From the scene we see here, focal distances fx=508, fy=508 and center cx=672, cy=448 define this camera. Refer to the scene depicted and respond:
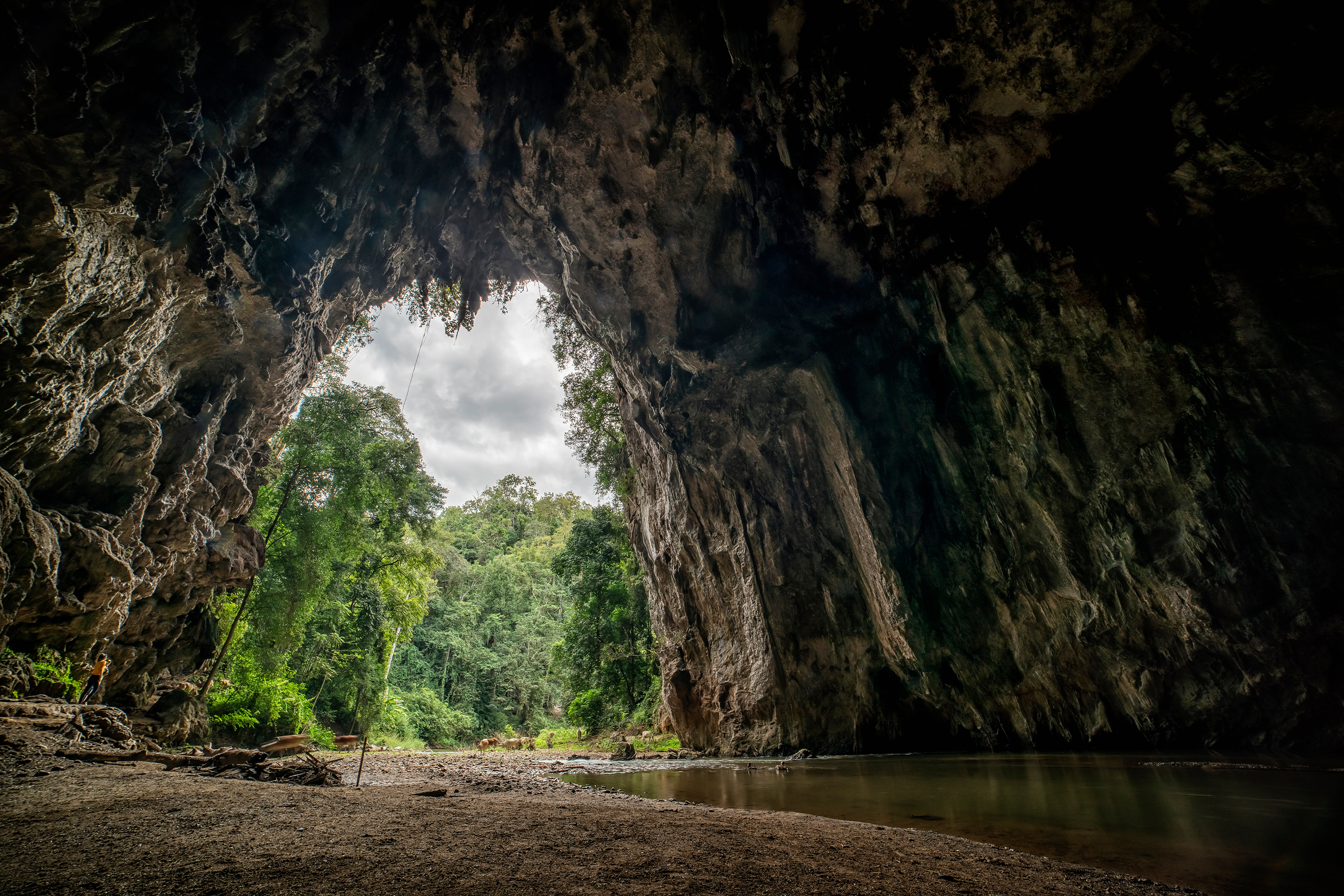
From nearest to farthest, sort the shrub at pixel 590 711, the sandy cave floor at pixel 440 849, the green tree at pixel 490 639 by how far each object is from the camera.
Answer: the sandy cave floor at pixel 440 849, the shrub at pixel 590 711, the green tree at pixel 490 639

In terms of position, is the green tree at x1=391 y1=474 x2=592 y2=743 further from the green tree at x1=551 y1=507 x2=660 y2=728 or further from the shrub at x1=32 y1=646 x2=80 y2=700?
the shrub at x1=32 y1=646 x2=80 y2=700

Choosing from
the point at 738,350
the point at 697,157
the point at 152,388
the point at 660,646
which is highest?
the point at 697,157

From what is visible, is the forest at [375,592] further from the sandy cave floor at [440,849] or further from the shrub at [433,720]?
the sandy cave floor at [440,849]

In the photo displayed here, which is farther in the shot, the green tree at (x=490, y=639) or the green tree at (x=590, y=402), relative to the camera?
the green tree at (x=490, y=639)

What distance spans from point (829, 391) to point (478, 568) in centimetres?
3238

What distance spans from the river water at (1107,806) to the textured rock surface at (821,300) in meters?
2.69

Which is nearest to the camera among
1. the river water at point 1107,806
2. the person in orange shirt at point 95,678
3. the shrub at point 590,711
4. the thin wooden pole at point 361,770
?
the river water at point 1107,806

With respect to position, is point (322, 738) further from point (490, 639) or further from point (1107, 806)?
point (1107, 806)

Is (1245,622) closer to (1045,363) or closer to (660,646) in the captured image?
(1045,363)

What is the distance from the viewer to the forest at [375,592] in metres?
14.1

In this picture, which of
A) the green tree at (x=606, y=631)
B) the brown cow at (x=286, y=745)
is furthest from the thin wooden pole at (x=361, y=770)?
the green tree at (x=606, y=631)

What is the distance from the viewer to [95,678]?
7645 mm

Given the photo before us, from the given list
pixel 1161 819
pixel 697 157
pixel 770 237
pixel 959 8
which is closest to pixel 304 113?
pixel 697 157

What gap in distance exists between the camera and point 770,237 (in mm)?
10055
